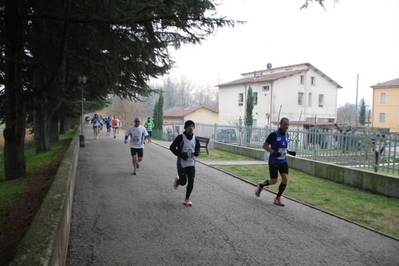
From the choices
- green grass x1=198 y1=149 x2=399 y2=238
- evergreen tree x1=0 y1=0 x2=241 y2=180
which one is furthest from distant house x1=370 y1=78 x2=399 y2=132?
evergreen tree x1=0 y1=0 x2=241 y2=180

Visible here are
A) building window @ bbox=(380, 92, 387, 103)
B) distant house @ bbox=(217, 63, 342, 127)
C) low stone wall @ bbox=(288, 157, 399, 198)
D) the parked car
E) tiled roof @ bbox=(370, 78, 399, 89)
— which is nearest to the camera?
low stone wall @ bbox=(288, 157, 399, 198)

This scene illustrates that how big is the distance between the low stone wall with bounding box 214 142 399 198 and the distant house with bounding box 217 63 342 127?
89.1 feet

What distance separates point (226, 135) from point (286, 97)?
24.0 metres

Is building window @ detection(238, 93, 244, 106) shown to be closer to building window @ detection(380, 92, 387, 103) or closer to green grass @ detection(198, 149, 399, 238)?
building window @ detection(380, 92, 387, 103)

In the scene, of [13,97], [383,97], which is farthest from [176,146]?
[383,97]

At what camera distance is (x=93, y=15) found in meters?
7.80

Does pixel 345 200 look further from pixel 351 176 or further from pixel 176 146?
pixel 176 146

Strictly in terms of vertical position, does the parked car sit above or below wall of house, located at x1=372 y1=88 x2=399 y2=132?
below

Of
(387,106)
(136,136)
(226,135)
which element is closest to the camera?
(136,136)

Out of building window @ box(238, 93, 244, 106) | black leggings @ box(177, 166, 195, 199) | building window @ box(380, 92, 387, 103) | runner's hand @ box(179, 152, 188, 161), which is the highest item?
building window @ box(380, 92, 387, 103)

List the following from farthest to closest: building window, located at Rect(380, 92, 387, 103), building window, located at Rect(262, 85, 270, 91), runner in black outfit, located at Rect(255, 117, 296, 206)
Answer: building window, located at Rect(380, 92, 387, 103)
building window, located at Rect(262, 85, 270, 91)
runner in black outfit, located at Rect(255, 117, 296, 206)

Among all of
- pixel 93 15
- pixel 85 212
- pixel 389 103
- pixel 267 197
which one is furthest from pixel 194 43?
pixel 389 103

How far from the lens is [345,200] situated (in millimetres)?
7855

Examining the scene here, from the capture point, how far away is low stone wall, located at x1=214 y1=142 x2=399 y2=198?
8.27 meters
